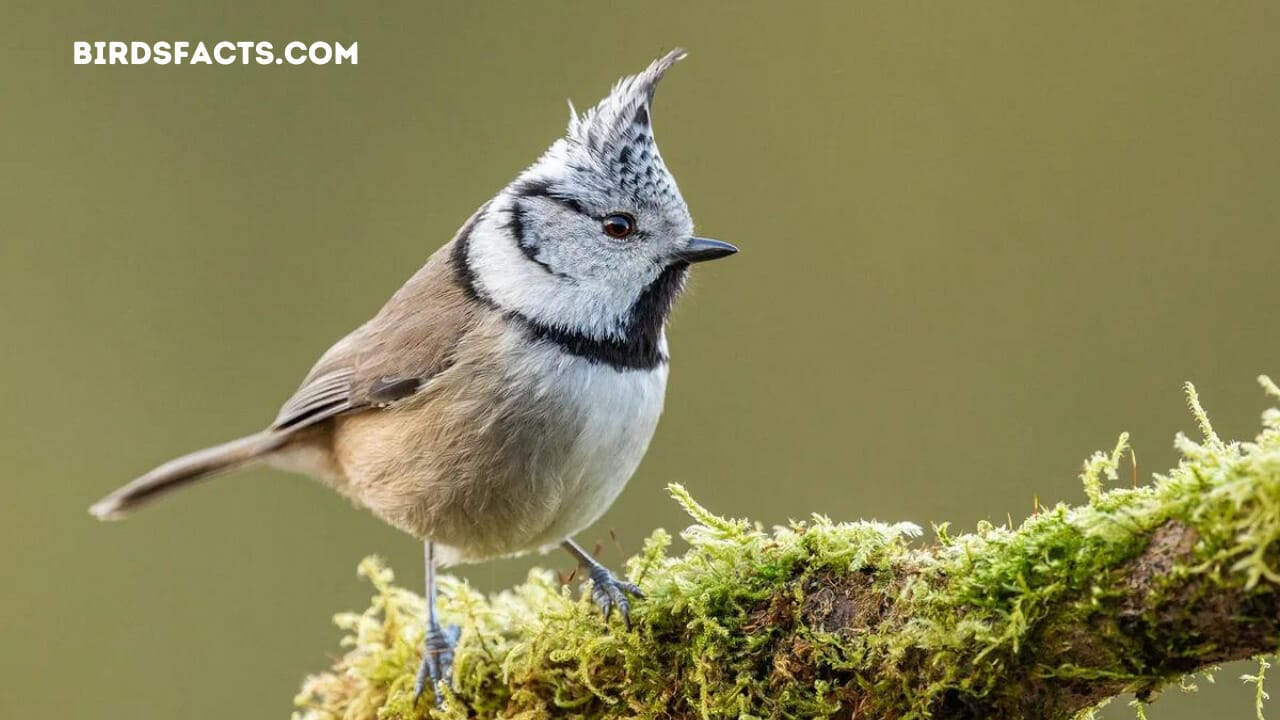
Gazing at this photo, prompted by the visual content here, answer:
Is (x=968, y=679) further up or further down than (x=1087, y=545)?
further down

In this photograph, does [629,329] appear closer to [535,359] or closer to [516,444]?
[535,359]

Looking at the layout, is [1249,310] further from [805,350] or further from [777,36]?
[777,36]

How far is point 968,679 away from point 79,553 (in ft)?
17.8

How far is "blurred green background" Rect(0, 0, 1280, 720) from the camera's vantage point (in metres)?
5.70

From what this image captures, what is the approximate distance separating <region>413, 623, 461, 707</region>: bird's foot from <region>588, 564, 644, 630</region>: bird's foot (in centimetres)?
41

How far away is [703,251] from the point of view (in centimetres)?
323

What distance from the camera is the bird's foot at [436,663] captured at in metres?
2.82

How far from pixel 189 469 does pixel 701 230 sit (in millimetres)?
3178

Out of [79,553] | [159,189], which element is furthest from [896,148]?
[79,553]

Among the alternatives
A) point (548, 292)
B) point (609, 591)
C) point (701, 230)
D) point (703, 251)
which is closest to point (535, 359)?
point (548, 292)

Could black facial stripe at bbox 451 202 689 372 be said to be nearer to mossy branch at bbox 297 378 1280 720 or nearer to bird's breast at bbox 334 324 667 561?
bird's breast at bbox 334 324 667 561

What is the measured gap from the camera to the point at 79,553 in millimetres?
6102

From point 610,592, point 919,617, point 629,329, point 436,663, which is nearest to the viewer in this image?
point 919,617

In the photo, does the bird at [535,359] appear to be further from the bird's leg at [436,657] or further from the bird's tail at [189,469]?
the bird's tail at [189,469]
